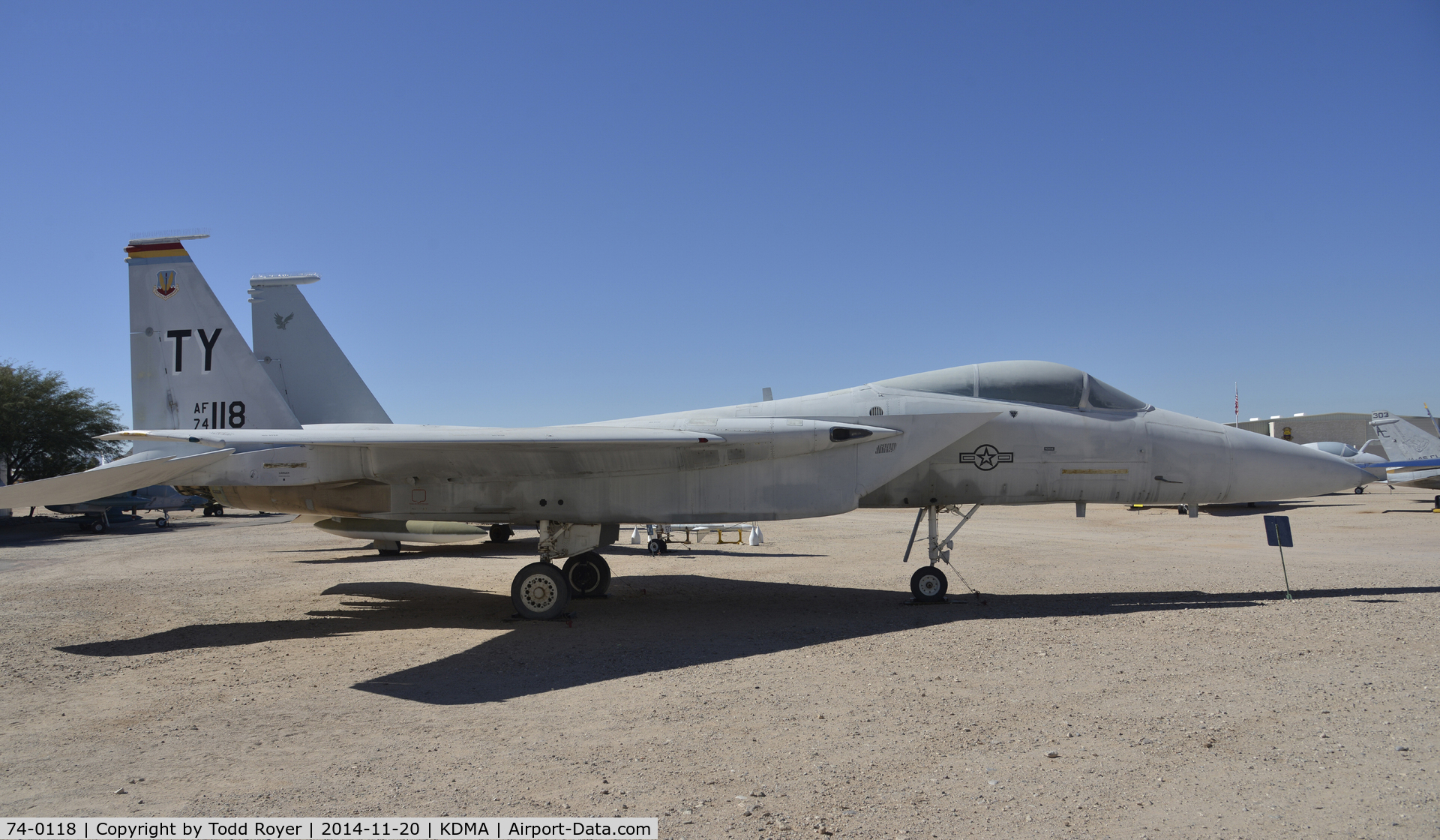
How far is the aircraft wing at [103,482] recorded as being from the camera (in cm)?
731

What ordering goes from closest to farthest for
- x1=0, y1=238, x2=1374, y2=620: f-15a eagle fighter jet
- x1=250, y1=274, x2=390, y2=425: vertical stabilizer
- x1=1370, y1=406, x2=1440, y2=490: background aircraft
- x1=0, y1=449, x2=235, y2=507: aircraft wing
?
1. x1=0, y1=449, x2=235, y2=507: aircraft wing
2. x1=0, y1=238, x2=1374, y2=620: f-15a eagle fighter jet
3. x1=250, y1=274, x2=390, y2=425: vertical stabilizer
4. x1=1370, y1=406, x2=1440, y2=490: background aircraft

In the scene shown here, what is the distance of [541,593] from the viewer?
9.71m

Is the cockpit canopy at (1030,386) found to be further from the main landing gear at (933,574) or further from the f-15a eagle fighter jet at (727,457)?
the main landing gear at (933,574)

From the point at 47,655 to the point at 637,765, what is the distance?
23.8 ft

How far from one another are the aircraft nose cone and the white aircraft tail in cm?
2826

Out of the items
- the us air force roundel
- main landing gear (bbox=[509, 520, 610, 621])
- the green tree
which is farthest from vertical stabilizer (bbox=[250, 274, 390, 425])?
the green tree

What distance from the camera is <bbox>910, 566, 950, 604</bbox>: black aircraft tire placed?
1001 centimetres

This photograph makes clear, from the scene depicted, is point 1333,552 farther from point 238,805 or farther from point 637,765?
point 238,805

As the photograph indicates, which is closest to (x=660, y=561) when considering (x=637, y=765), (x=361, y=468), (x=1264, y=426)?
(x=361, y=468)

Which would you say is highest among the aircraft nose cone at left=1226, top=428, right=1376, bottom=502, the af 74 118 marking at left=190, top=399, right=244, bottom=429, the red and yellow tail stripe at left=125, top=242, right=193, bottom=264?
the red and yellow tail stripe at left=125, top=242, right=193, bottom=264

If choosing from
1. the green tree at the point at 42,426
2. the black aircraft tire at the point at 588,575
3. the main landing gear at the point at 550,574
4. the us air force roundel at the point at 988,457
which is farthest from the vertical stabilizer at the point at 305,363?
the green tree at the point at 42,426

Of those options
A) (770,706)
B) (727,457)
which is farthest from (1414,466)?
(770,706)

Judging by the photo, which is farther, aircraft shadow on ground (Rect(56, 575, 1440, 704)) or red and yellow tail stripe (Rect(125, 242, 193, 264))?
red and yellow tail stripe (Rect(125, 242, 193, 264))

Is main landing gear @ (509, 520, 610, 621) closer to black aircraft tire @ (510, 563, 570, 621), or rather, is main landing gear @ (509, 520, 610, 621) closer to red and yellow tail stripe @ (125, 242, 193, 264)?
black aircraft tire @ (510, 563, 570, 621)
